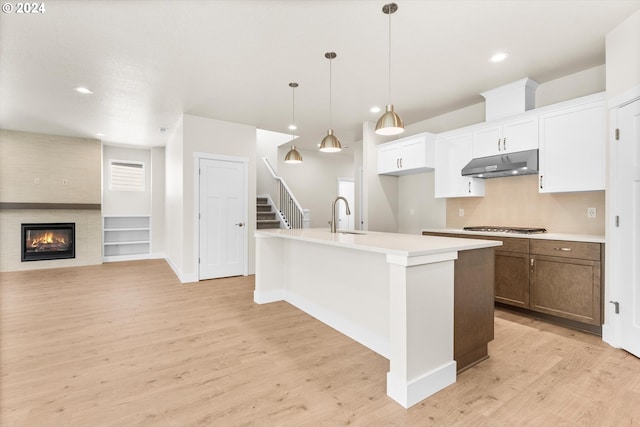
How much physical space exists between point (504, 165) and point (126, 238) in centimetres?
806

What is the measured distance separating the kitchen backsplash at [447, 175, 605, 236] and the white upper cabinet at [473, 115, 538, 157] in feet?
1.57

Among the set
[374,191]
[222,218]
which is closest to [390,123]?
[374,191]

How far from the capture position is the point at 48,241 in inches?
252

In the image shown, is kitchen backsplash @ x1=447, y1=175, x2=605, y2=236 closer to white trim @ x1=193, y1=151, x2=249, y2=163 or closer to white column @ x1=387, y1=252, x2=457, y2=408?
white column @ x1=387, y1=252, x2=457, y2=408

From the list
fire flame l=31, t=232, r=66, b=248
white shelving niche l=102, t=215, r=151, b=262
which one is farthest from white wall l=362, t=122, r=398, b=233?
fire flame l=31, t=232, r=66, b=248

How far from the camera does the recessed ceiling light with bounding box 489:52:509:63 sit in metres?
3.06

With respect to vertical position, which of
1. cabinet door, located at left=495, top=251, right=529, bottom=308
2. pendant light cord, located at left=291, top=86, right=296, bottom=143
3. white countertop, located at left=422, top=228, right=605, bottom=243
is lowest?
cabinet door, located at left=495, top=251, right=529, bottom=308

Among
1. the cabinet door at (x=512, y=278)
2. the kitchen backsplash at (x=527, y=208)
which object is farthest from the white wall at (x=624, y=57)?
the cabinet door at (x=512, y=278)

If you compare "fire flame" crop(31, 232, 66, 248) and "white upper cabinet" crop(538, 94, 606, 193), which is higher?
"white upper cabinet" crop(538, 94, 606, 193)

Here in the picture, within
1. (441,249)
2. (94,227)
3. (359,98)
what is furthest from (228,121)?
(441,249)

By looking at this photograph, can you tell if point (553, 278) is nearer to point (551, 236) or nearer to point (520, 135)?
point (551, 236)

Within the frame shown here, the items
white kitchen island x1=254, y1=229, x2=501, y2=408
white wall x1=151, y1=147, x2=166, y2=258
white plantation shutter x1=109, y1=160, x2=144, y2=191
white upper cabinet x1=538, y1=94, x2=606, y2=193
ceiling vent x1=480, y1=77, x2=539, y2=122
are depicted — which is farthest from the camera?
white wall x1=151, y1=147, x2=166, y2=258

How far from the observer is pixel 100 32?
105 inches

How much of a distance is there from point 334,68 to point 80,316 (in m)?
4.02
